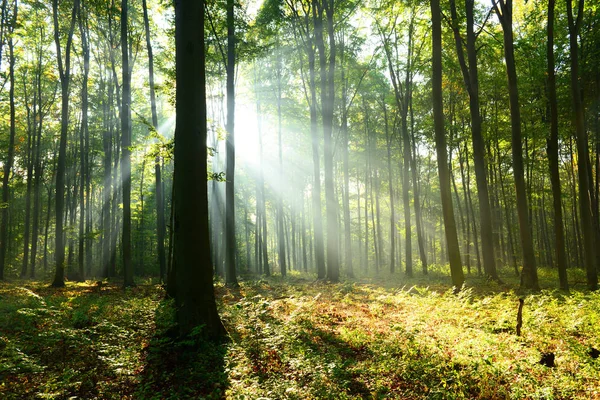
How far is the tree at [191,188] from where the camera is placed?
228 inches

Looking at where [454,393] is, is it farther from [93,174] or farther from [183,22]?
[93,174]

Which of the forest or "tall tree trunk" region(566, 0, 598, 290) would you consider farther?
"tall tree trunk" region(566, 0, 598, 290)

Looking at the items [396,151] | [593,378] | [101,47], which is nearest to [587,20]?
[396,151]

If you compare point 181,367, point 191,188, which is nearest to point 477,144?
point 191,188

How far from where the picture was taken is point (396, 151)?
3091cm

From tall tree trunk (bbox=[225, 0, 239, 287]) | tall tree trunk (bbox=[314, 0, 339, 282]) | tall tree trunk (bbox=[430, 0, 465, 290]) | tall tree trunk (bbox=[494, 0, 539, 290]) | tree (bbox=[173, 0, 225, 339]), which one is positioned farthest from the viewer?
tall tree trunk (bbox=[314, 0, 339, 282])

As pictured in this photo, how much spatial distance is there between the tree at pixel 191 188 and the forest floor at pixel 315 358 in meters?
0.53

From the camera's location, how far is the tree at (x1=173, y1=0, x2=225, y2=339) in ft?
19.0

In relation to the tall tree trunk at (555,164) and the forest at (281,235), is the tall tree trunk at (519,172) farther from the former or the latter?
the tall tree trunk at (555,164)

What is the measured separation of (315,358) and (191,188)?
144 inches

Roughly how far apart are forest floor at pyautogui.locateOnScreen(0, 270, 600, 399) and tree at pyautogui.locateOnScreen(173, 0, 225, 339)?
1.74 ft

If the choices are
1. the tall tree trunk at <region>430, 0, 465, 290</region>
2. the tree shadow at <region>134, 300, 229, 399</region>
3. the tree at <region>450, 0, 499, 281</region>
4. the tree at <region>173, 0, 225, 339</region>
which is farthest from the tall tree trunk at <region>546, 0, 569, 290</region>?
the tree shadow at <region>134, 300, 229, 399</region>

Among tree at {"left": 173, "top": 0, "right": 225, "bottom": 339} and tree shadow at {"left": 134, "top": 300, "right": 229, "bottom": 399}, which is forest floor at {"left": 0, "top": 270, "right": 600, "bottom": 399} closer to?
tree shadow at {"left": 134, "top": 300, "right": 229, "bottom": 399}

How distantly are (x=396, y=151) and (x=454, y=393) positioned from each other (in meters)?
28.9
